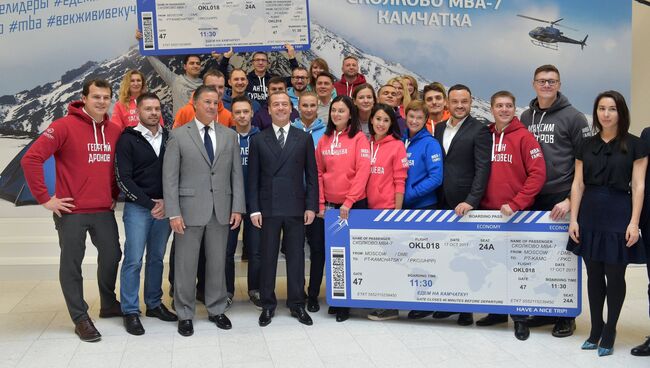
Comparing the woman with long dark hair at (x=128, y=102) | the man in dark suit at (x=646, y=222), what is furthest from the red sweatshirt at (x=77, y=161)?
the man in dark suit at (x=646, y=222)

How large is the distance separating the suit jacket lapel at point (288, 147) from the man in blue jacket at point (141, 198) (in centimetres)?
82

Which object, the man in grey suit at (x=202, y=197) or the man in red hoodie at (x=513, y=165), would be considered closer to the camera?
the man in red hoodie at (x=513, y=165)

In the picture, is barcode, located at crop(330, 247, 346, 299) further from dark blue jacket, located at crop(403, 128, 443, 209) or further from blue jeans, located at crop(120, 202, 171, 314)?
blue jeans, located at crop(120, 202, 171, 314)

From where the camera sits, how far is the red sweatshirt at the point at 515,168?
3.48 m

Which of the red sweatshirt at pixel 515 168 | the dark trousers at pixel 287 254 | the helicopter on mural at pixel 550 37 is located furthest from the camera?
the helicopter on mural at pixel 550 37

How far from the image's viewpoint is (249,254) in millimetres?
4266

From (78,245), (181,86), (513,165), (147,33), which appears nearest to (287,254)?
(78,245)

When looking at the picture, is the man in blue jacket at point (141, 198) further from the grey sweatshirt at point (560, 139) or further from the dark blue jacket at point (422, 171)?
the grey sweatshirt at point (560, 139)

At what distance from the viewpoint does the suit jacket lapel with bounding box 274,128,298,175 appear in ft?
12.3

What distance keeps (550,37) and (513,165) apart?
159 inches

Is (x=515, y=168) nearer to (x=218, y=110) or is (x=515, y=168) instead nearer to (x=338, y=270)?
(x=338, y=270)

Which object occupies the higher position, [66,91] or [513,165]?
[66,91]

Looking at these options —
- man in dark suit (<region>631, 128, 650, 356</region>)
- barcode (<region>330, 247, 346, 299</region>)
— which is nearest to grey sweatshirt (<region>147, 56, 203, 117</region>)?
barcode (<region>330, 247, 346, 299</region>)

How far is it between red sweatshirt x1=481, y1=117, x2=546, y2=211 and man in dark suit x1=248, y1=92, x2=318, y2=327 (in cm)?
121
